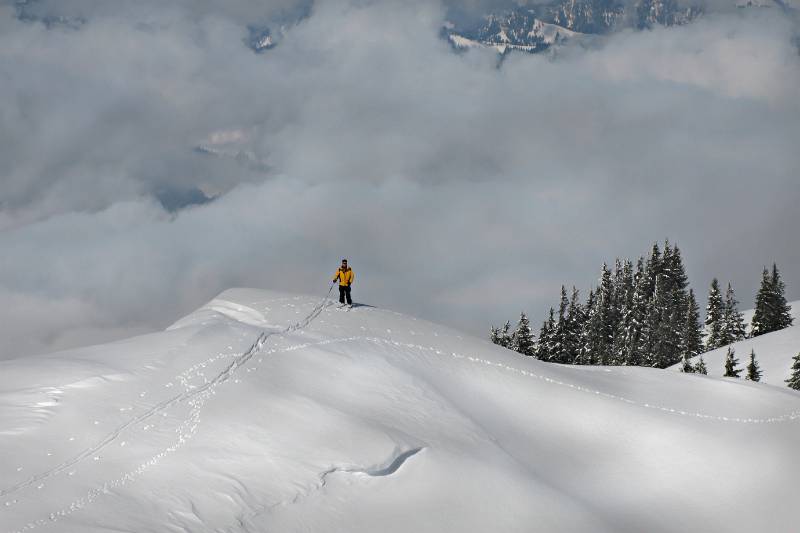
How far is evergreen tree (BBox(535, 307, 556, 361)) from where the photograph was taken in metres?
112

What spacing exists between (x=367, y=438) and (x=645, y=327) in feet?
342

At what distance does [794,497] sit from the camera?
24.3 m

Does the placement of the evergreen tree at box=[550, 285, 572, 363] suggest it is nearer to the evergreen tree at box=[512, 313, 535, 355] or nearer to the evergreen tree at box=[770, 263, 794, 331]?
the evergreen tree at box=[512, 313, 535, 355]

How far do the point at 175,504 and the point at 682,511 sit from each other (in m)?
15.5

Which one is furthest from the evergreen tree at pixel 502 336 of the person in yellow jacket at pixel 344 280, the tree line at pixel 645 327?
the person in yellow jacket at pixel 344 280

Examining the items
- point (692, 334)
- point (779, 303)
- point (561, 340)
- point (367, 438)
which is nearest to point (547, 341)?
point (561, 340)

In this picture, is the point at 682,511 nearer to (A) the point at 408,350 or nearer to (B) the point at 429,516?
(B) the point at 429,516

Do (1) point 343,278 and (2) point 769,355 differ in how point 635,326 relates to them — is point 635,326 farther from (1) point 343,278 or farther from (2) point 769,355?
(1) point 343,278

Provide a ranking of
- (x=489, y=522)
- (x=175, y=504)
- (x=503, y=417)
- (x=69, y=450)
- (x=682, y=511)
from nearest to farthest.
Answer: (x=175, y=504), (x=69, y=450), (x=489, y=522), (x=682, y=511), (x=503, y=417)

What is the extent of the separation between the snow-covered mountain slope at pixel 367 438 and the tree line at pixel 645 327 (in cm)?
7383

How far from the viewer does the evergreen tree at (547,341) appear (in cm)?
11175

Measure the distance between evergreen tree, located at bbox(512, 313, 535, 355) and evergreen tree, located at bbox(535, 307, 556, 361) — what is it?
9417 millimetres

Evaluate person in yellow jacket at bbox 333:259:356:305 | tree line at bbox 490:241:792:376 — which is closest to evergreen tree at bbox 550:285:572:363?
tree line at bbox 490:241:792:376

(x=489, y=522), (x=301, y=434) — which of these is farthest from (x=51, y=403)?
(x=489, y=522)
